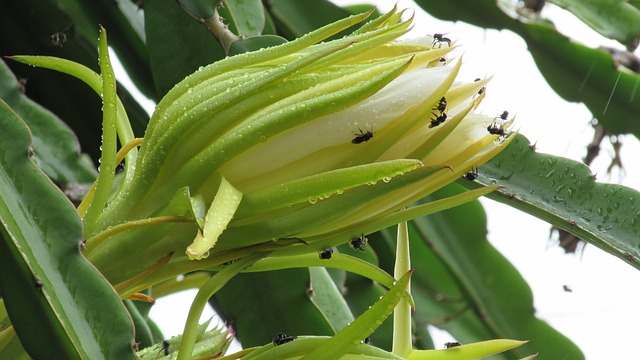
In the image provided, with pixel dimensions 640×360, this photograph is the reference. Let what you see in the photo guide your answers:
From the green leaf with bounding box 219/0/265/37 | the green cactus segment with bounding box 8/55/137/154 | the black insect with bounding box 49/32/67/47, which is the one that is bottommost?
the green cactus segment with bounding box 8/55/137/154

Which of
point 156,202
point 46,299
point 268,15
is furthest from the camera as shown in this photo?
point 268,15

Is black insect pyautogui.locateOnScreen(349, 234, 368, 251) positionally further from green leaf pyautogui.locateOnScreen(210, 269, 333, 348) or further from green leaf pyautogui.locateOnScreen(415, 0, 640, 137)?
green leaf pyautogui.locateOnScreen(415, 0, 640, 137)

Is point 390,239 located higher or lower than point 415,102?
higher

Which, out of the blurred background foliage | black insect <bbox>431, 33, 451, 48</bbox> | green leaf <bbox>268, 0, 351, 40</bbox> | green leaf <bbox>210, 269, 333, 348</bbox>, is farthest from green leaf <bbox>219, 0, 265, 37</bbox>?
black insect <bbox>431, 33, 451, 48</bbox>

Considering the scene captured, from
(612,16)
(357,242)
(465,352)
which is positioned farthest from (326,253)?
(612,16)

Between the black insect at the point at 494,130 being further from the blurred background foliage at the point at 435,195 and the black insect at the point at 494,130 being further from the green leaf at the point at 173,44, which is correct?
the green leaf at the point at 173,44

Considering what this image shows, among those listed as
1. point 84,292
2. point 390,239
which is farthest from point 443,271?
point 84,292

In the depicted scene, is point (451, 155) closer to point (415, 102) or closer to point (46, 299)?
point (415, 102)
